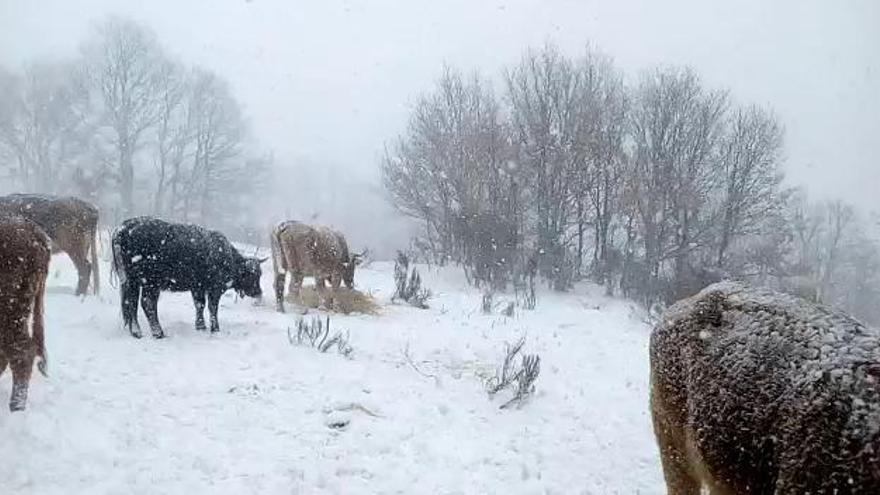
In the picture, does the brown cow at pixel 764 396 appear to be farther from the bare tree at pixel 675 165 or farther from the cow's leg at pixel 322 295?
the bare tree at pixel 675 165

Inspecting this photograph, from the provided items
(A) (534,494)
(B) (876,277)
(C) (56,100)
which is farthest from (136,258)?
(B) (876,277)

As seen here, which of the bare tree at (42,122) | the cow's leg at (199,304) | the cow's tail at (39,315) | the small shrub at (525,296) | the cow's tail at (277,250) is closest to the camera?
the cow's tail at (39,315)

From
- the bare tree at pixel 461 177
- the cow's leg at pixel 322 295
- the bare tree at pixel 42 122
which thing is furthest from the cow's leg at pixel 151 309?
the bare tree at pixel 42 122

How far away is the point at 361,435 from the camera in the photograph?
5512mm

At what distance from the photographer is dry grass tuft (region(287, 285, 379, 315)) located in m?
11.3

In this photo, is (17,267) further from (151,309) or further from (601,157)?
(601,157)

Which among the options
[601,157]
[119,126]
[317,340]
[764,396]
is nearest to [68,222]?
[317,340]

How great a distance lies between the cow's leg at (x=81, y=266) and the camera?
9703mm

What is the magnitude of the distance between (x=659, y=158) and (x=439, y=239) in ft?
30.0

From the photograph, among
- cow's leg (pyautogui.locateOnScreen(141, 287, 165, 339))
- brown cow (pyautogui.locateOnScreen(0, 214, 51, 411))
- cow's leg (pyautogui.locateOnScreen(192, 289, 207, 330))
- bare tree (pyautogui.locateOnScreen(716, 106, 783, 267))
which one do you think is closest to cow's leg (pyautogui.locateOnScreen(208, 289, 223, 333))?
cow's leg (pyautogui.locateOnScreen(192, 289, 207, 330))

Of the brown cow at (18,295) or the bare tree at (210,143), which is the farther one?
the bare tree at (210,143)

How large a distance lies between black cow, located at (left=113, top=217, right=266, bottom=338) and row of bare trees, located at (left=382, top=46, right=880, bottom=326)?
1379 centimetres

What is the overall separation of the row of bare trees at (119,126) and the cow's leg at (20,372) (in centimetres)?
2740

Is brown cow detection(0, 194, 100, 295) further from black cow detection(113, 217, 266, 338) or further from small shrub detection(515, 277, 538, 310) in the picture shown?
small shrub detection(515, 277, 538, 310)
